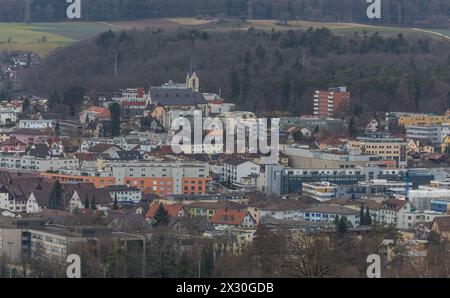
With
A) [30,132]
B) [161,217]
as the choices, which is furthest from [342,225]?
[30,132]

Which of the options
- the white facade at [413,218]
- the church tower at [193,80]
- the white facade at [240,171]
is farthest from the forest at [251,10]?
the white facade at [413,218]

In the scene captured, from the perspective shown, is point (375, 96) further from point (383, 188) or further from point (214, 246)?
point (214, 246)

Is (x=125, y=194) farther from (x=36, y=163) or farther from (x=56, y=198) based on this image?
(x=36, y=163)

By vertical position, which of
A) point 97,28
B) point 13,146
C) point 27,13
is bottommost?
point 13,146

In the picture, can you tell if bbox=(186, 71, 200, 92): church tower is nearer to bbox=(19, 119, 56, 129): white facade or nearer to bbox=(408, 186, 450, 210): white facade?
bbox=(19, 119, 56, 129): white facade

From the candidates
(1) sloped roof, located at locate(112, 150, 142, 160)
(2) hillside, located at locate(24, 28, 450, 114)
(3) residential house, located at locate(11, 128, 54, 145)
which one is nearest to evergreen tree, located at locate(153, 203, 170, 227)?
(1) sloped roof, located at locate(112, 150, 142, 160)
